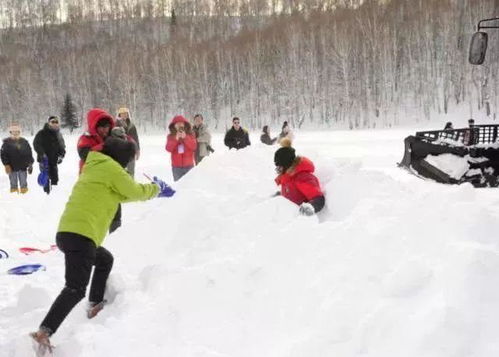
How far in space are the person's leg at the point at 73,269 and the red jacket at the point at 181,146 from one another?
558 centimetres

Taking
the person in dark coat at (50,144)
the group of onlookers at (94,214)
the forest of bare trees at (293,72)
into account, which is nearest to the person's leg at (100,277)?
the group of onlookers at (94,214)

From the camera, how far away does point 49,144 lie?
1027 cm

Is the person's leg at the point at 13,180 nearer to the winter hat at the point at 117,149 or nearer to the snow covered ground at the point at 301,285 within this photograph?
the snow covered ground at the point at 301,285

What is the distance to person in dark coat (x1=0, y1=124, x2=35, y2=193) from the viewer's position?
10.6 metres

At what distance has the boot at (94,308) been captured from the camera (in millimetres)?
4070

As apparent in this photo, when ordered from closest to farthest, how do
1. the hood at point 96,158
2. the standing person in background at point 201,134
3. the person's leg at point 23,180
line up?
1. the hood at point 96,158
2. the standing person in background at point 201,134
3. the person's leg at point 23,180

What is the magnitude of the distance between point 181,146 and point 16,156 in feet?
12.5

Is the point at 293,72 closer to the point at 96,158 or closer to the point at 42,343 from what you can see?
the point at 96,158

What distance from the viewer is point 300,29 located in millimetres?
54594

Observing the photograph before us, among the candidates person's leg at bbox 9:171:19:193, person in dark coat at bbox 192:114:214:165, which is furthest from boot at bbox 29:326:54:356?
person's leg at bbox 9:171:19:193

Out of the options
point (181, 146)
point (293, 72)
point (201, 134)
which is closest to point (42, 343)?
point (181, 146)

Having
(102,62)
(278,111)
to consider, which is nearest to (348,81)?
(278,111)

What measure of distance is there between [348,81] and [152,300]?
156 feet

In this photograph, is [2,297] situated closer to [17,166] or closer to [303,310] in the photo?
[303,310]
